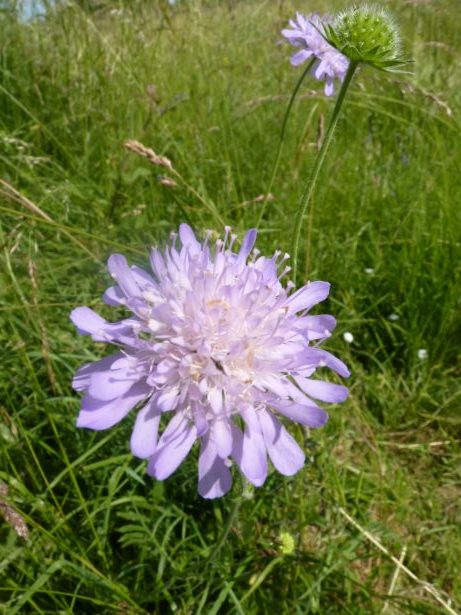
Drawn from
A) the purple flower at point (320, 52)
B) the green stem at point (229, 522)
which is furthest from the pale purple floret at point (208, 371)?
the purple flower at point (320, 52)

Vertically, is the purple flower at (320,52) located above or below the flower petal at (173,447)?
above

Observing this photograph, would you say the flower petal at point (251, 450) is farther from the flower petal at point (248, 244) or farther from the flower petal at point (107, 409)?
the flower petal at point (248, 244)

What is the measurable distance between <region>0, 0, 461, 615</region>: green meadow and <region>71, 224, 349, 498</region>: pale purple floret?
0.69 ft

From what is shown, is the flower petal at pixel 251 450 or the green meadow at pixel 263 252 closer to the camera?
the flower petal at pixel 251 450

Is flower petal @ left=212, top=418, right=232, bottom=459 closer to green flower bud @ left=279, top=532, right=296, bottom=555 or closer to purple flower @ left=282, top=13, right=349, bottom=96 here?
green flower bud @ left=279, top=532, right=296, bottom=555

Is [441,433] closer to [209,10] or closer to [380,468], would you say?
[380,468]

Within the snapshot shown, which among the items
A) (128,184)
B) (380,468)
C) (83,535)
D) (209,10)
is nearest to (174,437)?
(83,535)

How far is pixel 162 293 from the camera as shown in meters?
1.10

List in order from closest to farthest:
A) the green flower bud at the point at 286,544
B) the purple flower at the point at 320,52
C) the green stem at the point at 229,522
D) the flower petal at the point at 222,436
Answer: the flower petal at the point at 222,436 → the green stem at the point at 229,522 → the green flower bud at the point at 286,544 → the purple flower at the point at 320,52

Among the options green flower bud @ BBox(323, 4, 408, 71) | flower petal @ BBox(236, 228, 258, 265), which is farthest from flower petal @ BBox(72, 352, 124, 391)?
green flower bud @ BBox(323, 4, 408, 71)

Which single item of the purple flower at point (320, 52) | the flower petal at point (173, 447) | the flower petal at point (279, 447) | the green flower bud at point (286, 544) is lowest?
the green flower bud at point (286, 544)

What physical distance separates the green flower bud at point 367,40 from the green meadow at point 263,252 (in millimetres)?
697

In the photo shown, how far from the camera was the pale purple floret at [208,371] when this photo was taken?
3.17 feet

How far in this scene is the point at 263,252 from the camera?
2.23 meters
